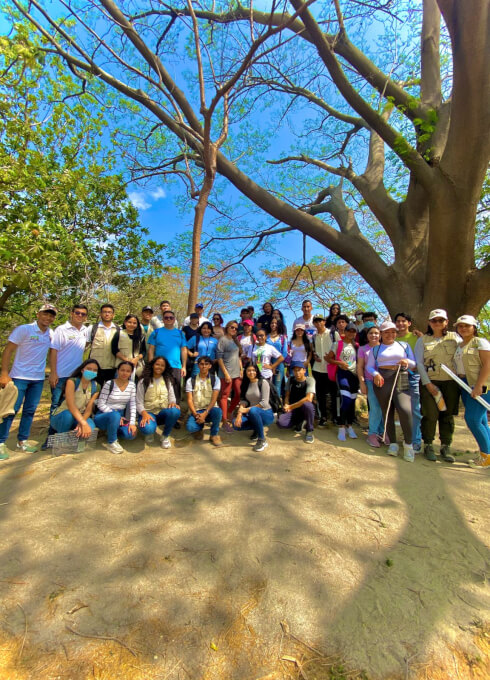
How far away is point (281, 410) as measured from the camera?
4.78 m

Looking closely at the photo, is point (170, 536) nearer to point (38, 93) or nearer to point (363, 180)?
point (38, 93)

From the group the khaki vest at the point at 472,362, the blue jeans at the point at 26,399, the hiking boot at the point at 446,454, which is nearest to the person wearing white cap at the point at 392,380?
the hiking boot at the point at 446,454

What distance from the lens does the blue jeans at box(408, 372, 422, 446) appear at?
4.09 meters

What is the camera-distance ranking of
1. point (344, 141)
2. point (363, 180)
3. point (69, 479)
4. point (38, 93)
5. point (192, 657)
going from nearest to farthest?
point (192, 657)
point (69, 479)
point (38, 93)
point (363, 180)
point (344, 141)

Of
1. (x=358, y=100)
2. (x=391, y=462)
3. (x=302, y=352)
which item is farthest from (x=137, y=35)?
(x=391, y=462)

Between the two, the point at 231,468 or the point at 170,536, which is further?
the point at 231,468

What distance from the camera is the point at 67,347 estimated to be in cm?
421

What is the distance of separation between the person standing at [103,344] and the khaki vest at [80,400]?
47cm

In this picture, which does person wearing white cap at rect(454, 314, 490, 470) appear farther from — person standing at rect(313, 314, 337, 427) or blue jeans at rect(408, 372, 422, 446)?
person standing at rect(313, 314, 337, 427)

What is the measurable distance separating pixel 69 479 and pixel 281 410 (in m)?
2.90

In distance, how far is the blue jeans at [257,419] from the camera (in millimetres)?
4156

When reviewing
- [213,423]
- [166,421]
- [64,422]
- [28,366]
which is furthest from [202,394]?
[28,366]

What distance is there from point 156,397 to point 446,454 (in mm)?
3935

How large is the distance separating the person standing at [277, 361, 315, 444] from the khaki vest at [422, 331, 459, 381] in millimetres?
1570
